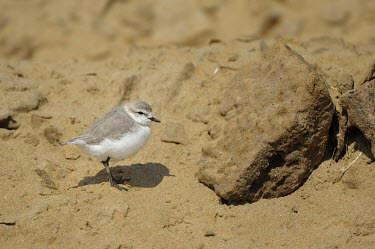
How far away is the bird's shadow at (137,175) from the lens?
21.4 ft

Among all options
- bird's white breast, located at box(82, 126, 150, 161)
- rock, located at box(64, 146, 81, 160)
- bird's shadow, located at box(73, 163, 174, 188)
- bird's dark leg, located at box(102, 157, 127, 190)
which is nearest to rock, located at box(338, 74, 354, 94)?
bird's shadow, located at box(73, 163, 174, 188)

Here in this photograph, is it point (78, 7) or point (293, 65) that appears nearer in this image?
point (293, 65)

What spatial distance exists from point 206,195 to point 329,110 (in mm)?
1863

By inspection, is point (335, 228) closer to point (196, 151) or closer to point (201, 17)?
point (196, 151)

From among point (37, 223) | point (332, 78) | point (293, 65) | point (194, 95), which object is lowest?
point (37, 223)

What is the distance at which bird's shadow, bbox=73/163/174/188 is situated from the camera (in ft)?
21.4

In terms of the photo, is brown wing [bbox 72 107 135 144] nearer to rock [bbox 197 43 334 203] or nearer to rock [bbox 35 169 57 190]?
rock [bbox 35 169 57 190]

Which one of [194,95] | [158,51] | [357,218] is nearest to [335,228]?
[357,218]

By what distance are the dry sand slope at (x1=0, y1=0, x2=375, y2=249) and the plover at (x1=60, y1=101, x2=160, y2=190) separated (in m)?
0.47

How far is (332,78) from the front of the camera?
701cm

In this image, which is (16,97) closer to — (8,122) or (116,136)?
(8,122)

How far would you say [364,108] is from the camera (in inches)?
237

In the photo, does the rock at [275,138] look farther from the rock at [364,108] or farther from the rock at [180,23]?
the rock at [180,23]

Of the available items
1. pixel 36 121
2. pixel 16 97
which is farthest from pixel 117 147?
pixel 16 97
